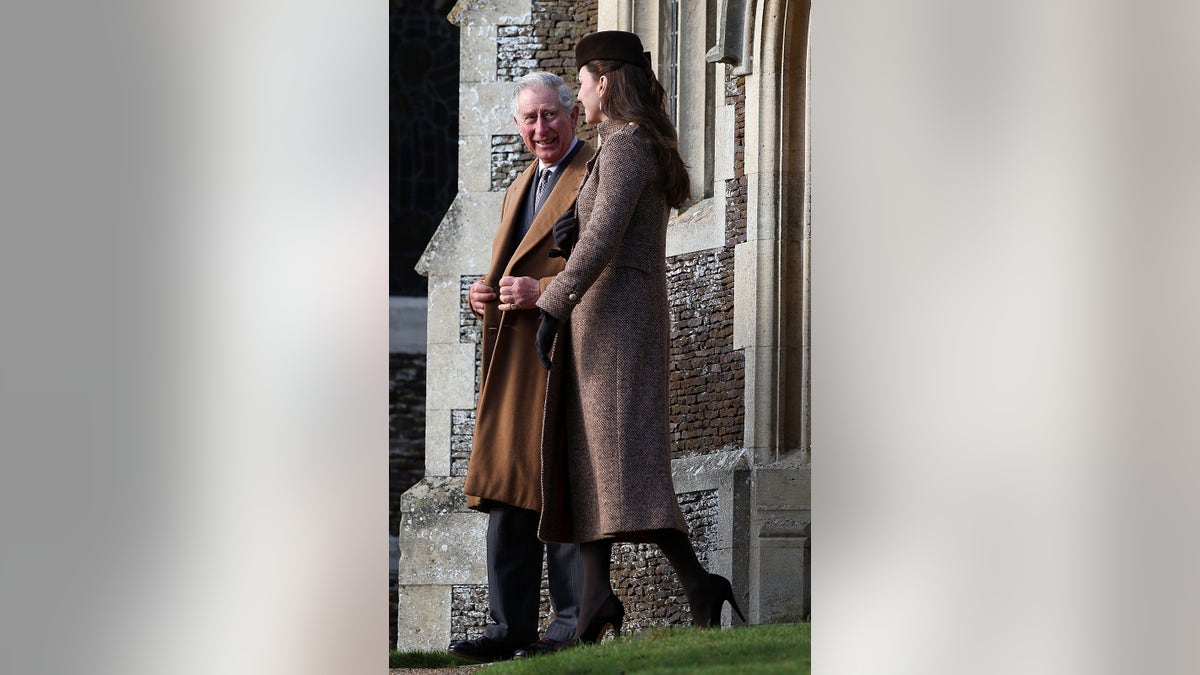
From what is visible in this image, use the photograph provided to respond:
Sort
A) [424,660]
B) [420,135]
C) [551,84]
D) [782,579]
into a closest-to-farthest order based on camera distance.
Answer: [551,84] → [424,660] → [782,579] → [420,135]

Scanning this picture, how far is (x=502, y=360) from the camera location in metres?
7.09

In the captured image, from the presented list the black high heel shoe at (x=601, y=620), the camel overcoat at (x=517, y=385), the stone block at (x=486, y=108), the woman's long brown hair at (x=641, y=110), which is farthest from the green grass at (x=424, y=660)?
the stone block at (x=486, y=108)

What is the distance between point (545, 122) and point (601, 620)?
5.87ft

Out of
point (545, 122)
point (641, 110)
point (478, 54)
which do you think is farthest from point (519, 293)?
point (478, 54)

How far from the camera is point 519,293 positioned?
682 centimetres

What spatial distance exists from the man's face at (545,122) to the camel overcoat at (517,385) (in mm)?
82

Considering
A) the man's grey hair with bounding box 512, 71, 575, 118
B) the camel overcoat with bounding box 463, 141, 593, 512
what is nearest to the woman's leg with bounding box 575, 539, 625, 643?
the camel overcoat with bounding box 463, 141, 593, 512

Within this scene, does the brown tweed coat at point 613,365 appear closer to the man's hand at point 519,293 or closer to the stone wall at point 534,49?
the man's hand at point 519,293

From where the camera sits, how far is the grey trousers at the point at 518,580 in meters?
6.82

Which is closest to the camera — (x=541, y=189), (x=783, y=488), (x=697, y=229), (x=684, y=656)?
(x=684, y=656)

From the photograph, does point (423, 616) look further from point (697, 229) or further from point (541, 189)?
point (541, 189)

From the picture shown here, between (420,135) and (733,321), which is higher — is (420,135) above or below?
above
